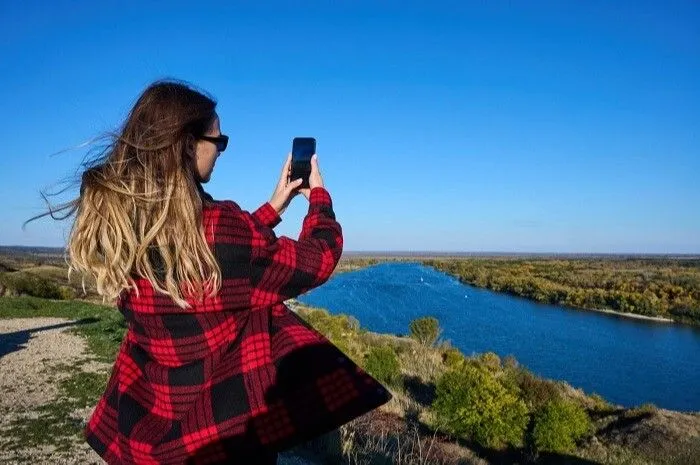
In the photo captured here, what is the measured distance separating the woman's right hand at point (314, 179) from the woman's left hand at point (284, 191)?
0.10ft

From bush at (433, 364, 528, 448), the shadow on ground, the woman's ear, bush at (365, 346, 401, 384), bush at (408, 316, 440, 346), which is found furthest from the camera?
bush at (408, 316, 440, 346)

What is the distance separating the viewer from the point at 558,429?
11.9 m

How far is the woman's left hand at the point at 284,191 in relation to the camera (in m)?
1.66

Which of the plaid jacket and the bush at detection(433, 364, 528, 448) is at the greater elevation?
the plaid jacket

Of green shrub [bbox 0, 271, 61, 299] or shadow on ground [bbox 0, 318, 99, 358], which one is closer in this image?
shadow on ground [bbox 0, 318, 99, 358]

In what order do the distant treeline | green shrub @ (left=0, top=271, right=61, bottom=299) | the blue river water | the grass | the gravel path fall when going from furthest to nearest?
the distant treeline < the blue river water < green shrub @ (left=0, top=271, right=61, bottom=299) < the grass < the gravel path

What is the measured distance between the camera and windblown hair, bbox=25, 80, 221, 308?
1.23 metres

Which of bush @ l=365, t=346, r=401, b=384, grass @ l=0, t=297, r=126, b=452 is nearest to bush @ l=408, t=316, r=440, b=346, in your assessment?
bush @ l=365, t=346, r=401, b=384

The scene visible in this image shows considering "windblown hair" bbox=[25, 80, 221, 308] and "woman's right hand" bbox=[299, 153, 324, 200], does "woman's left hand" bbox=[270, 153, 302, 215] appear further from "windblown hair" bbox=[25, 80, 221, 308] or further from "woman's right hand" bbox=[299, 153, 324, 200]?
"windblown hair" bbox=[25, 80, 221, 308]

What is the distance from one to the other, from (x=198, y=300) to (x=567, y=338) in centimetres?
3974

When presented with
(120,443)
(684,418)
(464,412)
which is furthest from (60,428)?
(684,418)

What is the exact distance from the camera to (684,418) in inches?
575

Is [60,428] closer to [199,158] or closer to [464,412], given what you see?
[199,158]

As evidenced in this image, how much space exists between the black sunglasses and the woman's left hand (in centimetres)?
24
